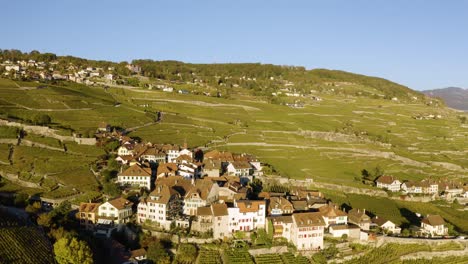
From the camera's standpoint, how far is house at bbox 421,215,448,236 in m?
50.8

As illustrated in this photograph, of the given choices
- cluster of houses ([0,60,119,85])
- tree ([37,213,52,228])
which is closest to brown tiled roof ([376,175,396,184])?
tree ([37,213,52,228])

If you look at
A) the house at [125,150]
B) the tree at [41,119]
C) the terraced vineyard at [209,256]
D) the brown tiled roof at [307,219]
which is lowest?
the terraced vineyard at [209,256]

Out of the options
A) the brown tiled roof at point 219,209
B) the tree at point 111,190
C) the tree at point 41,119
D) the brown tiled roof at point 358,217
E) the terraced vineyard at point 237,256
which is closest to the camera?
the terraced vineyard at point 237,256

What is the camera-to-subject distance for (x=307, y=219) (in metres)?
42.7

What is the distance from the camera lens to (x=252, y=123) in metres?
95.9

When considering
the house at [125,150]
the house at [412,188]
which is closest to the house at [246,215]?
the house at [125,150]

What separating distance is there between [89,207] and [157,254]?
9256 mm

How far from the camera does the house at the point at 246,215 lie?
4244 centimetres

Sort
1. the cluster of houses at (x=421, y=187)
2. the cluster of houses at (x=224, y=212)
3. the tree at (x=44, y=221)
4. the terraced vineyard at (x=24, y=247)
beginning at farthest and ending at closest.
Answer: the cluster of houses at (x=421, y=187) → the cluster of houses at (x=224, y=212) → the tree at (x=44, y=221) → the terraced vineyard at (x=24, y=247)

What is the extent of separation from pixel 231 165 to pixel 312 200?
12335 millimetres

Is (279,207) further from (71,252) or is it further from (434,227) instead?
(71,252)

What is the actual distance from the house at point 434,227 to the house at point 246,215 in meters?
19.8

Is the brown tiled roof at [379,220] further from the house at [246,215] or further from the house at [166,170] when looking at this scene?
the house at [166,170]

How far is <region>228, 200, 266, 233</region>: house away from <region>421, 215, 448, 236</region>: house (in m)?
19.8
